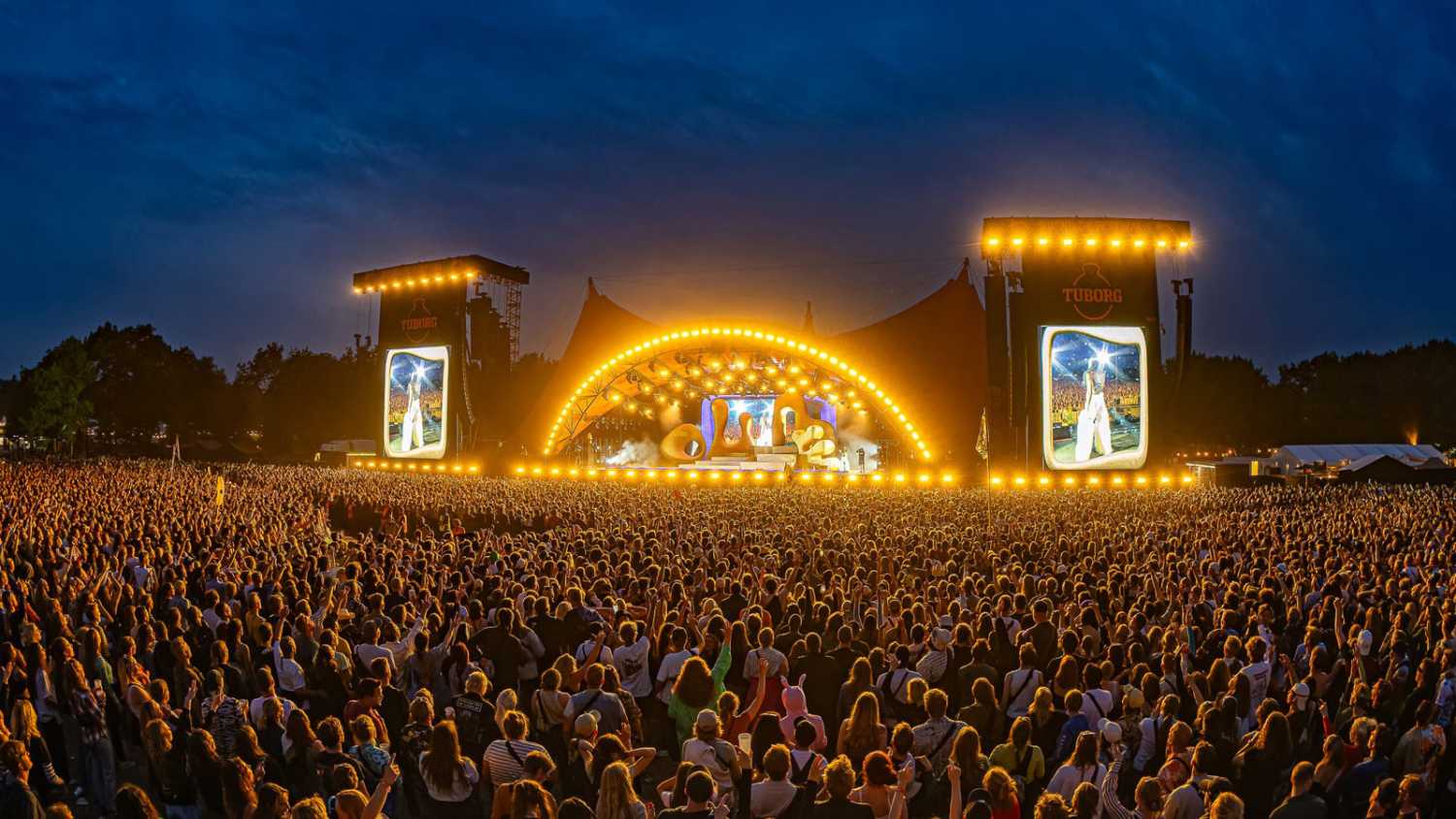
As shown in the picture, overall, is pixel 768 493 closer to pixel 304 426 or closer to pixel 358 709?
pixel 358 709

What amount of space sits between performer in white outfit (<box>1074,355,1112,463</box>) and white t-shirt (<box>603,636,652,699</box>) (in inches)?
1120

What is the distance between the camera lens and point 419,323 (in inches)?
1832

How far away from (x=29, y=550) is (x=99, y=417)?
76.6 meters

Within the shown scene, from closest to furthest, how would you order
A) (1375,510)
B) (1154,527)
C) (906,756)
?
(906,756) < (1154,527) < (1375,510)

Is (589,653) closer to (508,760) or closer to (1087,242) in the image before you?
(508,760)

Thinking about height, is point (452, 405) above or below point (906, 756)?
above

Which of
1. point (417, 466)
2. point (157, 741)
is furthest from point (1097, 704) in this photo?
point (417, 466)

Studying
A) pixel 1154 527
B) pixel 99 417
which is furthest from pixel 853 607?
pixel 99 417

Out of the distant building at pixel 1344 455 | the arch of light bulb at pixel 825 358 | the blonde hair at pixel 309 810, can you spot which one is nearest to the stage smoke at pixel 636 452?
the arch of light bulb at pixel 825 358

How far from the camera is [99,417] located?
3150 inches

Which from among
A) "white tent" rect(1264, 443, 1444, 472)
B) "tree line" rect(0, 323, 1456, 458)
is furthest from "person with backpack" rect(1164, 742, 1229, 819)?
"tree line" rect(0, 323, 1456, 458)

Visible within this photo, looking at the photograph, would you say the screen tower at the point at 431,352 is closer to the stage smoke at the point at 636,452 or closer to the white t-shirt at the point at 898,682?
the stage smoke at the point at 636,452

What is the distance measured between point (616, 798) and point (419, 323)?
44222 mm

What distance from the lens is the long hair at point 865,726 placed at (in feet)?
20.1
